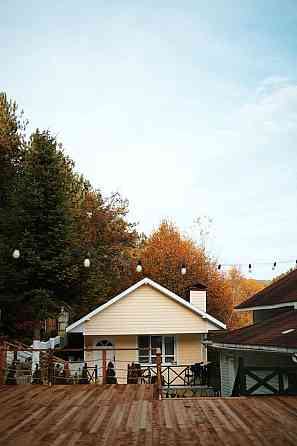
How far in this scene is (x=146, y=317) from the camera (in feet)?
68.0

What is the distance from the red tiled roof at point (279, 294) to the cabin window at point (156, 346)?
3.38 meters

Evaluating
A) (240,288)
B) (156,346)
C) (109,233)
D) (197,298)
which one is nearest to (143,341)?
(156,346)

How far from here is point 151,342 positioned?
21094 millimetres

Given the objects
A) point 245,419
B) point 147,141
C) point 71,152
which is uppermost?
point 71,152

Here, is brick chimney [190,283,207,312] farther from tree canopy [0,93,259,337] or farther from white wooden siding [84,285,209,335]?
white wooden siding [84,285,209,335]

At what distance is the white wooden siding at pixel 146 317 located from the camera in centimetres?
2034

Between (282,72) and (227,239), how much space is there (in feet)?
68.8

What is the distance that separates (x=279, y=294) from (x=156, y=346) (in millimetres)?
5789

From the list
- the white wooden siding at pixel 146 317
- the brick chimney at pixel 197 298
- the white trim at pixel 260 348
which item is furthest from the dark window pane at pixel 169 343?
the white trim at pixel 260 348

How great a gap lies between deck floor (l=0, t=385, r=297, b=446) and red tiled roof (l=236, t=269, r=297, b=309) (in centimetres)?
632

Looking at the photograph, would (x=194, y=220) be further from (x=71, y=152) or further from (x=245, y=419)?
(x=245, y=419)

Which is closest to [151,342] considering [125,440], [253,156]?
[253,156]

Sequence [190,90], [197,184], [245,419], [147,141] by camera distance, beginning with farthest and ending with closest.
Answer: [197,184] < [147,141] < [190,90] < [245,419]

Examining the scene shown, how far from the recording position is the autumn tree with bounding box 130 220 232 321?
35.3 m
